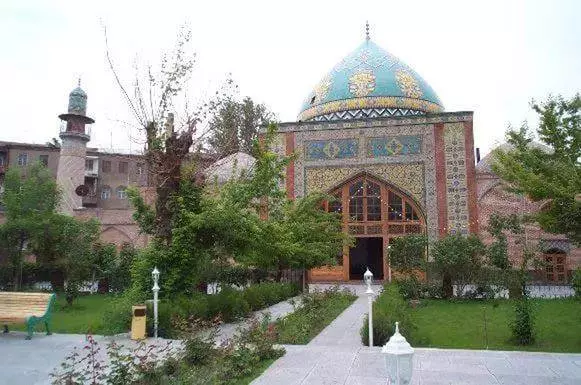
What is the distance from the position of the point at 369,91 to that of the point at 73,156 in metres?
18.8

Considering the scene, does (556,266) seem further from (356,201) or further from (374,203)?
(356,201)

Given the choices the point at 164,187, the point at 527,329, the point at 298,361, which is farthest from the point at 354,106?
the point at 298,361

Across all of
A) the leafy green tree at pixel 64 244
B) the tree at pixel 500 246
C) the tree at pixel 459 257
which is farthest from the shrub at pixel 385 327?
the leafy green tree at pixel 64 244

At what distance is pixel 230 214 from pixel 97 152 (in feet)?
128

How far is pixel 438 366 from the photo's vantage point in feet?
22.0

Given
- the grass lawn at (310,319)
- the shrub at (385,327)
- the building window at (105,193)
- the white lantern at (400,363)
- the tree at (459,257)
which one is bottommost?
the grass lawn at (310,319)

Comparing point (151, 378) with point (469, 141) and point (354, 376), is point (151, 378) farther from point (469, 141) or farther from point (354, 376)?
point (469, 141)

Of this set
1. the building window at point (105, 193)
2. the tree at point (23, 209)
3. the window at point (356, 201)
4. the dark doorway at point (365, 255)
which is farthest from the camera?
the building window at point (105, 193)

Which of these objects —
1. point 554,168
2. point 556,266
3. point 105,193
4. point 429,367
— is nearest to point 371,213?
point 556,266

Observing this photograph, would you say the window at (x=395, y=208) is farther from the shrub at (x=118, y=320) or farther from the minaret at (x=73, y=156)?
the minaret at (x=73, y=156)

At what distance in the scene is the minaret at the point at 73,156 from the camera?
31.2 metres

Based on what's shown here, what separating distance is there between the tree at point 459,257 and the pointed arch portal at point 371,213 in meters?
5.34

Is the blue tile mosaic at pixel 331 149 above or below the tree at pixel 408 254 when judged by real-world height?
above

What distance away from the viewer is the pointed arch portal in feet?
71.8
